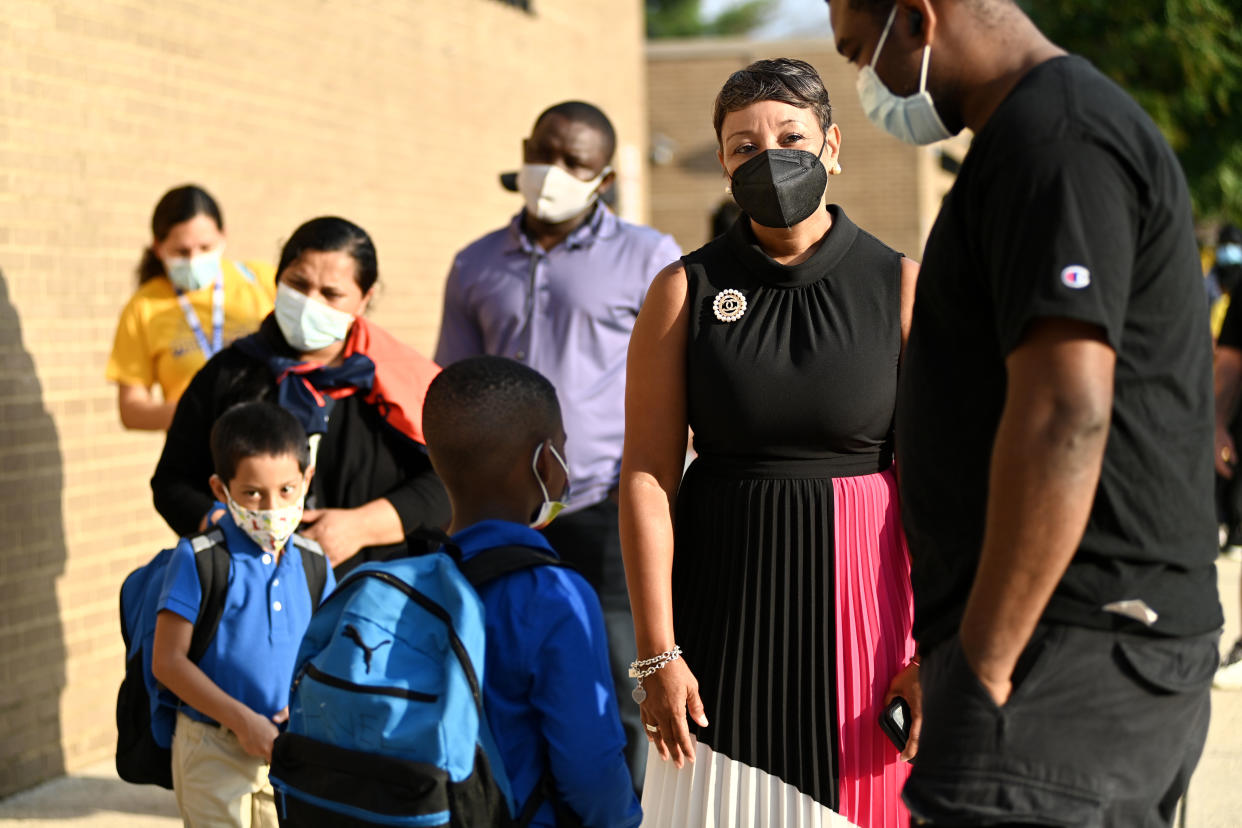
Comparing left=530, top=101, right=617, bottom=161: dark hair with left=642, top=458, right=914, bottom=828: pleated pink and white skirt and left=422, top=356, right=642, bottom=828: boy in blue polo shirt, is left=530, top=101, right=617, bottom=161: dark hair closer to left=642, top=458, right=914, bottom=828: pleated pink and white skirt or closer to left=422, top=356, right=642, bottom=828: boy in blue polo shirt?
left=642, top=458, right=914, bottom=828: pleated pink and white skirt

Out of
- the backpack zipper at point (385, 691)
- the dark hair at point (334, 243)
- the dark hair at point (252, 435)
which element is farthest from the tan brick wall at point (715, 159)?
the backpack zipper at point (385, 691)

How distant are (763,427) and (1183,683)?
40.0 inches

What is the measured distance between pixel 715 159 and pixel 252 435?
58.3 feet

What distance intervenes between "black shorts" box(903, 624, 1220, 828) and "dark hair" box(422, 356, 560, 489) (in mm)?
1041

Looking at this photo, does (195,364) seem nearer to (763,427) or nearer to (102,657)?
(102,657)

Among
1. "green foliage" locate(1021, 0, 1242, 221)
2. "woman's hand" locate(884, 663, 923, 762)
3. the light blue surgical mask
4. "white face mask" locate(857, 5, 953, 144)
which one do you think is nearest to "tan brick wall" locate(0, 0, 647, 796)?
"woman's hand" locate(884, 663, 923, 762)

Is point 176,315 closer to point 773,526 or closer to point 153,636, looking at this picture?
point 153,636

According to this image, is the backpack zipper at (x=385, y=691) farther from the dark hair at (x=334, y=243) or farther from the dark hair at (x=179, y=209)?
the dark hair at (x=179, y=209)

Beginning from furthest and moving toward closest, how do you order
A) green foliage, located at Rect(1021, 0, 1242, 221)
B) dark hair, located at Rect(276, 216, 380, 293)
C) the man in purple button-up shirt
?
green foliage, located at Rect(1021, 0, 1242, 221) → the man in purple button-up shirt → dark hair, located at Rect(276, 216, 380, 293)

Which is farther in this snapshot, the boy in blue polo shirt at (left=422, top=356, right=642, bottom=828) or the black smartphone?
the black smartphone

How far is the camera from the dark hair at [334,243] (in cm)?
404

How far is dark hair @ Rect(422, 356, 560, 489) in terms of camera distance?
2670mm

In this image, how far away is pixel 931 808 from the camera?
1.91 meters

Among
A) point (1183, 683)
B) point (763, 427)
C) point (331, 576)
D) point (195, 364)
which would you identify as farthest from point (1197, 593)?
point (195, 364)
